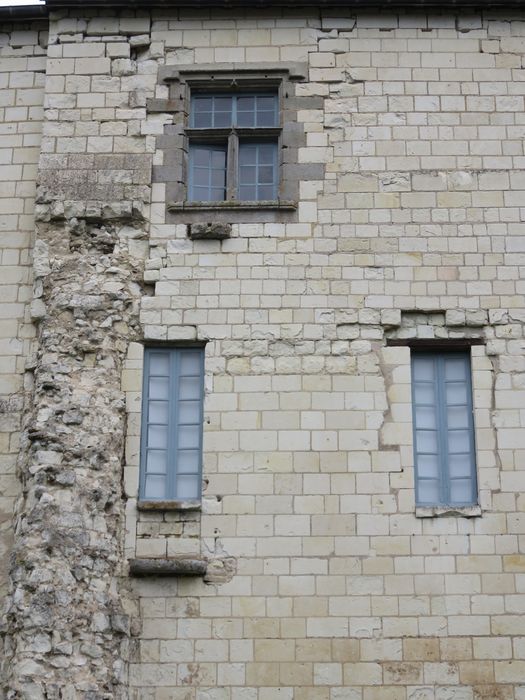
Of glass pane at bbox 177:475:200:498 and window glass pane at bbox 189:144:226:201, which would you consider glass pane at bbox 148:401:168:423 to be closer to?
glass pane at bbox 177:475:200:498

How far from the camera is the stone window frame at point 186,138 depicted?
12.6 meters

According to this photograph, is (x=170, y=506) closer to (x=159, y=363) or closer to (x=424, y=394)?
(x=159, y=363)

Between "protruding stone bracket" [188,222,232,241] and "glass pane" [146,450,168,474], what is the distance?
2352 millimetres

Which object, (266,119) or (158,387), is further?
(266,119)

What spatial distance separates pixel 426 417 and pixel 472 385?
574 mm

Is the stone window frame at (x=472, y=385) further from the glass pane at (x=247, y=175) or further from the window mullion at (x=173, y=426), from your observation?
the glass pane at (x=247, y=175)

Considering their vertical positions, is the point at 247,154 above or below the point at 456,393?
above

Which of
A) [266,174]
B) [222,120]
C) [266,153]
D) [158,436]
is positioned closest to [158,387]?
[158,436]

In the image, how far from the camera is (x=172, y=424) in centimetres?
1200

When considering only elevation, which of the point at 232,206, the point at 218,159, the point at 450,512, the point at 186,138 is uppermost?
the point at 186,138

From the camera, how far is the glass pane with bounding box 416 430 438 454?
11.9 metres

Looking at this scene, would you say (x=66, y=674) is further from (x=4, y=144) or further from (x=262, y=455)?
(x=4, y=144)

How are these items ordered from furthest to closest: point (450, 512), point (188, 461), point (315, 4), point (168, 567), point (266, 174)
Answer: point (315, 4) < point (266, 174) < point (188, 461) < point (450, 512) < point (168, 567)

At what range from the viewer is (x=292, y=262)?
12398mm
